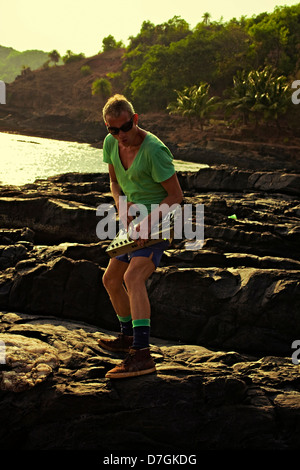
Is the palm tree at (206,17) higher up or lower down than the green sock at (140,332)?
higher up

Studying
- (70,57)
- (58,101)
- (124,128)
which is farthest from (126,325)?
(70,57)

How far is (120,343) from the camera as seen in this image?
12.6 ft

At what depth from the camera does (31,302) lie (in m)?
5.44

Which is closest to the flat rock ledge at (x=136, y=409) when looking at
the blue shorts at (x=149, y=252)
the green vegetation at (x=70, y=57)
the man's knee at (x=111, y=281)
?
the man's knee at (x=111, y=281)

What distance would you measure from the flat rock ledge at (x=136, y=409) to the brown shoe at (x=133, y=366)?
0.07 meters

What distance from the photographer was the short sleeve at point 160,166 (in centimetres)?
A: 325

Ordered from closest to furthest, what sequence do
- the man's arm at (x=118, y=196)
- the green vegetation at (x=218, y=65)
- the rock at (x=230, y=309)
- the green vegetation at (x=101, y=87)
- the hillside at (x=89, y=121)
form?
the man's arm at (x=118, y=196)
the rock at (x=230, y=309)
the hillside at (x=89, y=121)
the green vegetation at (x=218, y=65)
the green vegetation at (x=101, y=87)

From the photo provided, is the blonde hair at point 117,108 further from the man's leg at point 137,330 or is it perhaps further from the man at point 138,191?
the man's leg at point 137,330

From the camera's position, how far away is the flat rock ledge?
3.12 metres

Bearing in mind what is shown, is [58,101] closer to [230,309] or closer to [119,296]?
[230,309]

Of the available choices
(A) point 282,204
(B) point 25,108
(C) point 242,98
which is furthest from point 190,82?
(A) point 282,204

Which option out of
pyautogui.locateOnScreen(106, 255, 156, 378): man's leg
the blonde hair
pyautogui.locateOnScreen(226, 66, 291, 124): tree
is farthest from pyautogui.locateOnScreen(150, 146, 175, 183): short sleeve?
pyautogui.locateOnScreen(226, 66, 291, 124): tree

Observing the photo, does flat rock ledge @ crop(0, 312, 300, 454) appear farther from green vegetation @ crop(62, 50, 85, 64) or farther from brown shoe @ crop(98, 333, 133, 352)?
green vegetation @ crop(62, 50, 85, 64)

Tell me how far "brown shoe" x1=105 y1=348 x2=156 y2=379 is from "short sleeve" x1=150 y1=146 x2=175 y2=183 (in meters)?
1.30
